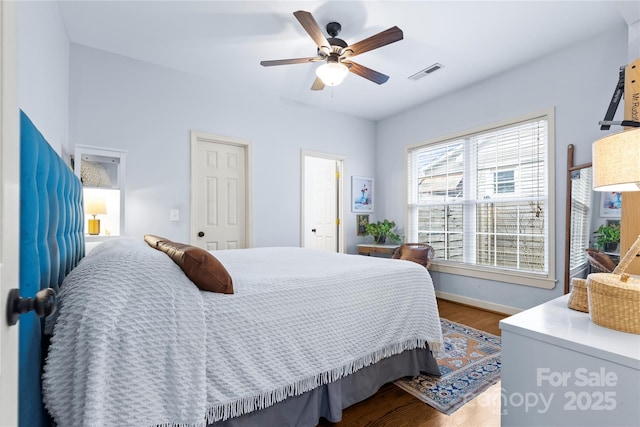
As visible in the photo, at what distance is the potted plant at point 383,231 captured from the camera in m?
4.66

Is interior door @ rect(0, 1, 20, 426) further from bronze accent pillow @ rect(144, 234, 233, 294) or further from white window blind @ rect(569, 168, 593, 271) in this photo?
white window blind @ rect(569, 168, 593, 271)

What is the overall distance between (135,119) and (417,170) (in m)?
3.76

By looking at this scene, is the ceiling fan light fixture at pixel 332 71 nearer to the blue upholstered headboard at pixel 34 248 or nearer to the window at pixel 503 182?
the blue upholstered headboard at pixel 34 248

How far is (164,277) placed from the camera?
1146 mm

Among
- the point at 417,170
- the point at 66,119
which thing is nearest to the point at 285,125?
the point at 417,170

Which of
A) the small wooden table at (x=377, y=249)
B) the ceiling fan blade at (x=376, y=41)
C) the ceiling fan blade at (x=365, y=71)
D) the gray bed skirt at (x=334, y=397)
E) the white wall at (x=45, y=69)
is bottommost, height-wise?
the gray bed skirt at (x=334, y=397)

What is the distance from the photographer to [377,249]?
448 cm

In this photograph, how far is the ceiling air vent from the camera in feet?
10.9

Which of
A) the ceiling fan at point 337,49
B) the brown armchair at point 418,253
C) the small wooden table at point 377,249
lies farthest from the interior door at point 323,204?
the ceiling fan at point 337,49

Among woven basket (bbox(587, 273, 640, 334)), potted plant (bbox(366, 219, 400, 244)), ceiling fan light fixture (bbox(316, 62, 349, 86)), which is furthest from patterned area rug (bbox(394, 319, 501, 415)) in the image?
ceiling fan light fixture (bbox(316, 62, 349, 86))

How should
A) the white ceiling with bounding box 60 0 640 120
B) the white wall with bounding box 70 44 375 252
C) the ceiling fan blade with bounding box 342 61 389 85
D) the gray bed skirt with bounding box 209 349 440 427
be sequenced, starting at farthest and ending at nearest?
the white wall with bounding box 70 44 375 252 < the ceiling fan blade with bounding box 342 61 389 85 < the white ceiling with bounding box 60 0 640 120 < the gray bed skirt with bounding box 209 349 440 427

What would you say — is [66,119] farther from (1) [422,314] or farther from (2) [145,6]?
(1) [422,314]

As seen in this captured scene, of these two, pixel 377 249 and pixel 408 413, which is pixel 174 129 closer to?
pixel 377 249

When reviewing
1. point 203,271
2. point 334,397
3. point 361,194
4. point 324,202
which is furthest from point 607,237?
point 324,202
